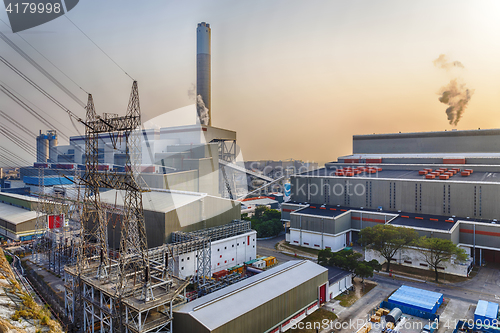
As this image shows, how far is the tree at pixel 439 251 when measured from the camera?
27484 millimetres

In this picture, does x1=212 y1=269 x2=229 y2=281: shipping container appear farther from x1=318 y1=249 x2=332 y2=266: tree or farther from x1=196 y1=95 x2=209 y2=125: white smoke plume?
x1=196 y1=95 x2=209 y2=125: white smoke plume

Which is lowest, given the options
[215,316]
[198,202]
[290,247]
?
[290,247]

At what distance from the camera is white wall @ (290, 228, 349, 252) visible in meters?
36.6

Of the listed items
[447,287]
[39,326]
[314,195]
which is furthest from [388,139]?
[39,326]

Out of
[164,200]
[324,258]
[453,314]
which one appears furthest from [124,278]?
[453,314]

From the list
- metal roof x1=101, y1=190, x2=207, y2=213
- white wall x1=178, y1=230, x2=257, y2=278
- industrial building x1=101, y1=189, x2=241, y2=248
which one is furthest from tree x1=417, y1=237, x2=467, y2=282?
metal roof x1=101, y1=190, x2=207, y2=213

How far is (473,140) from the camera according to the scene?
56.9 m

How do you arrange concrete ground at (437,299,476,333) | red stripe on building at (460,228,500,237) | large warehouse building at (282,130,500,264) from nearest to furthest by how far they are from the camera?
1. concrete ground at (437,299,476,333)
2. red stripe on building at (460,228,500,237)
3. large warehouse building at (282,130,500,264)

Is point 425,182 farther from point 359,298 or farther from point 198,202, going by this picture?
point 198,202

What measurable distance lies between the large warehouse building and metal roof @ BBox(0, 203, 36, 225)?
3655cm

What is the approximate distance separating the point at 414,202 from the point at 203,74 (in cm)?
5115

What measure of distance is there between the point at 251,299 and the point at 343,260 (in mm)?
11893

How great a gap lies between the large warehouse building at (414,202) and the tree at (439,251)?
2708 millimetres

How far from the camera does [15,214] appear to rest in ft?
150
